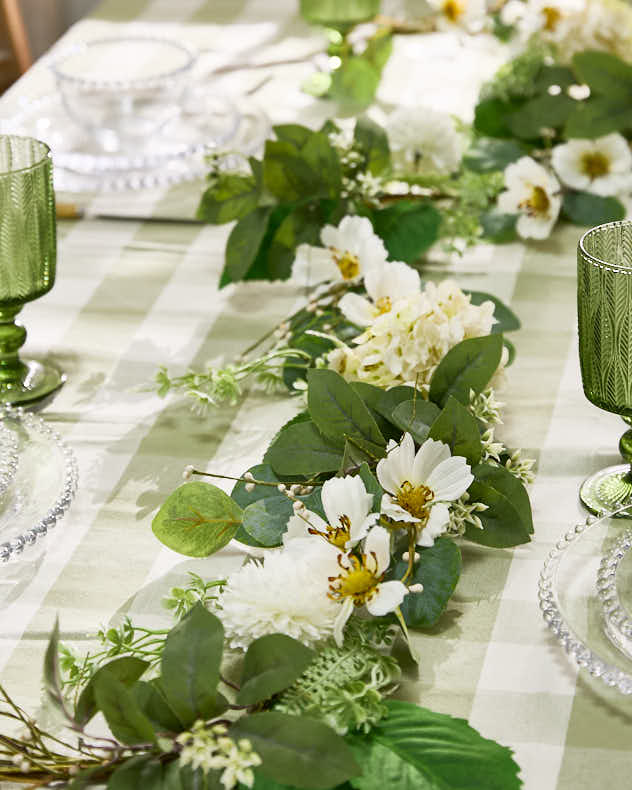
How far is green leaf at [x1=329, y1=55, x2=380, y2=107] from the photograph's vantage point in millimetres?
1572

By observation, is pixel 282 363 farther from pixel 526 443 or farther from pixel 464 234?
pixel 464 234

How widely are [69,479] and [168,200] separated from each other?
56 cm

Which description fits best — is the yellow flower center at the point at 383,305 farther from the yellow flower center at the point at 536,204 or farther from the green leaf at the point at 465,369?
the yellow flower center at the point at 536,204

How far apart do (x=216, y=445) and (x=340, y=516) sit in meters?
0.26

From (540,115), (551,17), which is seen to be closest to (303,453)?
(540,115)

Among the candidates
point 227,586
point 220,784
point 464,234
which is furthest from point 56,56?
point 220,784

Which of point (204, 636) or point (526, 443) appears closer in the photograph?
point (204, 636)

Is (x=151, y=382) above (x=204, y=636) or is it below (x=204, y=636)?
below

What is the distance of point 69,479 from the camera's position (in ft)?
2.79

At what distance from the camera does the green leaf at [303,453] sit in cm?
78

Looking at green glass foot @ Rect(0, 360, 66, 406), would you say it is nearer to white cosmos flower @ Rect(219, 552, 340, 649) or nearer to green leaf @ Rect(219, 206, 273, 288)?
green leaf @ Rect(219, 206, 273, 288)

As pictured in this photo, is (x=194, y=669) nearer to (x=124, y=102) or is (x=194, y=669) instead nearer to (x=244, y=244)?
(x=244, y=244)

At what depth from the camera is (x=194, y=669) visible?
23.1 inches

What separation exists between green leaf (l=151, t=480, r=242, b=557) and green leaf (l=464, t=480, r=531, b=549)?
0.16 m
